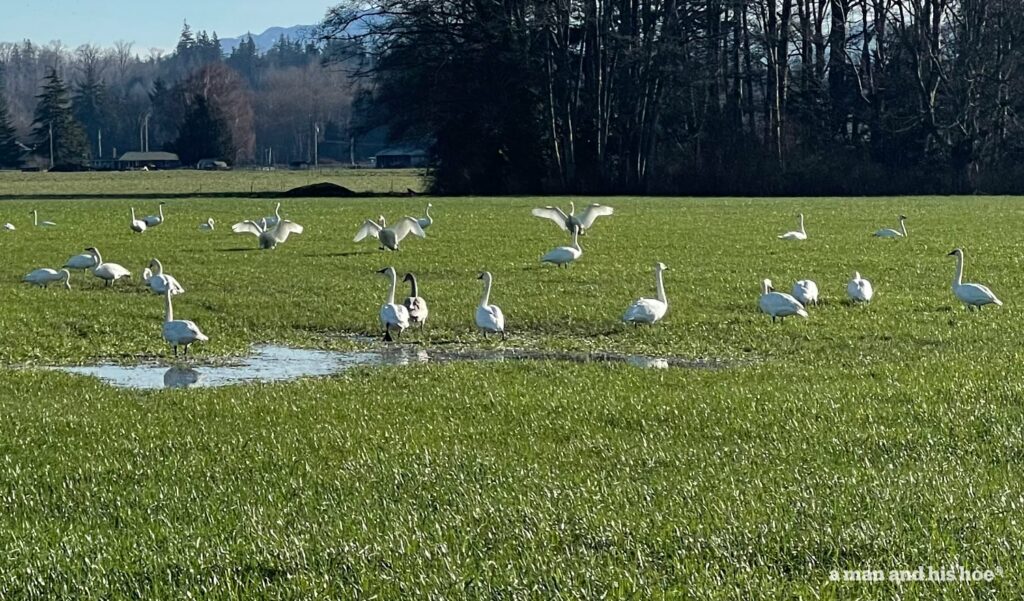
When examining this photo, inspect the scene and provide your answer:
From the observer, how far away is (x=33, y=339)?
50.0ft

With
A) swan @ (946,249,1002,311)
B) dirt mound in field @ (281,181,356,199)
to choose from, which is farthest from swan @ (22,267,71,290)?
dirt mound in field @ (281,181,356,199)

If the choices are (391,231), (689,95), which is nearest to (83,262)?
(391,231)

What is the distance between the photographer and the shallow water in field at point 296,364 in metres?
13.0

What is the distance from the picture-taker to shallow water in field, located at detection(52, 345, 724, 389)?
13.0m

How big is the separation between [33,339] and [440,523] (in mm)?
9576

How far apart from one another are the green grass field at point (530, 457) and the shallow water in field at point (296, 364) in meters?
0.47

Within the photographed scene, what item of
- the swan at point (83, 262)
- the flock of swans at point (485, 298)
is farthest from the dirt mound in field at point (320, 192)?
the swan at point (83, 262)

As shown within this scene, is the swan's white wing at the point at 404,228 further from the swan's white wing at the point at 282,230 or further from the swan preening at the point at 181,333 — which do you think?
the swan preening at the point at 181,333

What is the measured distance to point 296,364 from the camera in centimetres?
1406

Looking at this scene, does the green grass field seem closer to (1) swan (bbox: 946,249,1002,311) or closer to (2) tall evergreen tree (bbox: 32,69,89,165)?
(1) swan (bbox: 946,249,1002,311)

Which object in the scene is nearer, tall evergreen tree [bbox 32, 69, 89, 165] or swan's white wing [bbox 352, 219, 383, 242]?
swan's white wing [bbox 352, 219, 383, 242]

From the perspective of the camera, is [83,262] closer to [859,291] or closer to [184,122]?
[859,291]

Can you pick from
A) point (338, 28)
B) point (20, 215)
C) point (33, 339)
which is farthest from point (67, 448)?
point (338, 28)

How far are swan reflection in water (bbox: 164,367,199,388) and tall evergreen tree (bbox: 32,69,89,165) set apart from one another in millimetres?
112049
